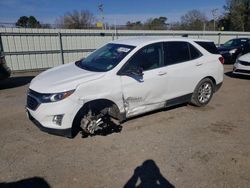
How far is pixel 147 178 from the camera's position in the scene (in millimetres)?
3010

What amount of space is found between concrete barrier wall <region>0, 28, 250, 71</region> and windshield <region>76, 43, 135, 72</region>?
24.9 ft

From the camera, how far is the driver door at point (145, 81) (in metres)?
4.21

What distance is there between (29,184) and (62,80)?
66.1 inches

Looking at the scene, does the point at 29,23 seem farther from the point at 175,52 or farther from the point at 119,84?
the point at 119,84

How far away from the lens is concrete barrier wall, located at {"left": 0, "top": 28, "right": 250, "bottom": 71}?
11.0 m

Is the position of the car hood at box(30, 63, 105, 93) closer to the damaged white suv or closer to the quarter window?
the damaged white suv

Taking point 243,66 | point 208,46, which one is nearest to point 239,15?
point 243,66

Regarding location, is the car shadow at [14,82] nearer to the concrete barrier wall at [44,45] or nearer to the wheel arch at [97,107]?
the concrete barrier wall at [44,45]

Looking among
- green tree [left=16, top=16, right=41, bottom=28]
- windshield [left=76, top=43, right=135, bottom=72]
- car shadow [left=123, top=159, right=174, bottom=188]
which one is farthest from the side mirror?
green tree [left=16, top=16, right=41, bottom=28]

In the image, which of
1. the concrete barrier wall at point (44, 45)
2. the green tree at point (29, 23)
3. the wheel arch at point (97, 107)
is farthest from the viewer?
the green tree at point (29, 23)

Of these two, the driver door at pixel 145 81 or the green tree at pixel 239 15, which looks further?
the green tree at pixel 239 15

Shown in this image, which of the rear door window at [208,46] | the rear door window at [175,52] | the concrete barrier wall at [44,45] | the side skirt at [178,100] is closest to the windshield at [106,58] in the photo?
the rear door window at [175,52]

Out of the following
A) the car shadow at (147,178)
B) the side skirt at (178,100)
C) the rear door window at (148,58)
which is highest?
the rear door window at (148,58)

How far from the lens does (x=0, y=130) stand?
4.46 m
